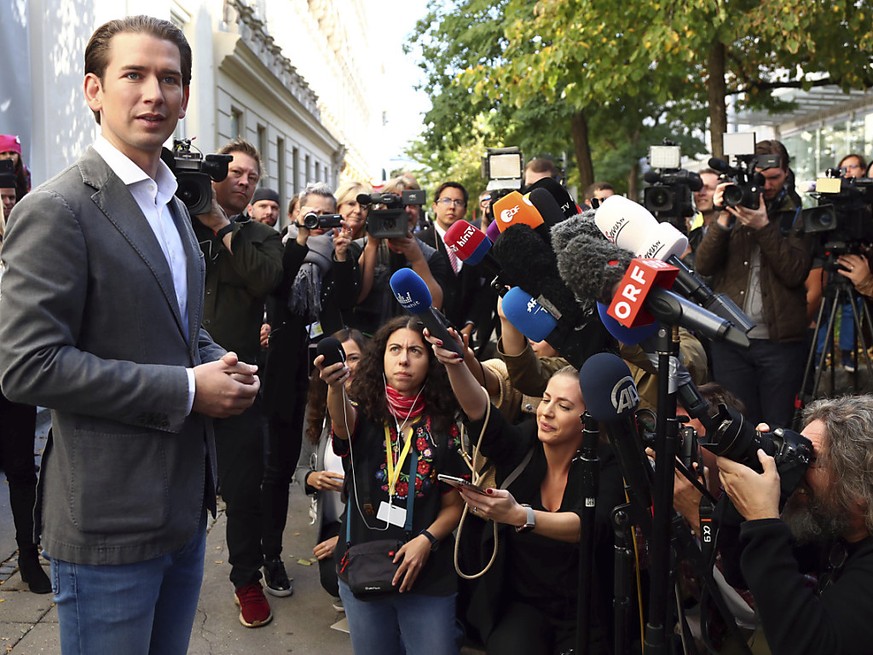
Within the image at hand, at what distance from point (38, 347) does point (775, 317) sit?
14.4 ft

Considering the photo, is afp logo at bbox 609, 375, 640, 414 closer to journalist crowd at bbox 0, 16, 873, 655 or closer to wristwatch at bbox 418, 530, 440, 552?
journalist crowd at bbox 0, 16, 873, 655

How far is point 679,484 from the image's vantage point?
109 inches

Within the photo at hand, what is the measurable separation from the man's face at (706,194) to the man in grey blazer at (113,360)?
5.45 m

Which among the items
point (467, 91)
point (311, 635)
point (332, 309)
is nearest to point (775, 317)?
point (332, 309)

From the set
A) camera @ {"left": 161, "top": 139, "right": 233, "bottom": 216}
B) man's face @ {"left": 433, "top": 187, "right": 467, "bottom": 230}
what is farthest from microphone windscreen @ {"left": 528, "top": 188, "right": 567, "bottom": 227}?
man's face @ {"left": 433, "top": 187, "right": 467, "bottom": 230}

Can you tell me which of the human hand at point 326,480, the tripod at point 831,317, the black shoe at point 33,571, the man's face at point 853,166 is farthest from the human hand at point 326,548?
the man's face at point 853,166

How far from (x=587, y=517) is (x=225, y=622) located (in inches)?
96.3

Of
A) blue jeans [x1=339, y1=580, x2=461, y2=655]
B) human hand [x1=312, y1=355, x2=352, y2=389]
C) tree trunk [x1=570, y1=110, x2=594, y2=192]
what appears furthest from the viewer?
tree trunk [x1=570, y1=110, x2=594, y2=192]

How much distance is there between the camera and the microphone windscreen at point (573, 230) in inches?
78.6

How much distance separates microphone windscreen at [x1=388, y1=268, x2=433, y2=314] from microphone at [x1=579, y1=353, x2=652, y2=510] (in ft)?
2.52

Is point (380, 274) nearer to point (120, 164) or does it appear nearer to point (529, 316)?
point (529, 316)

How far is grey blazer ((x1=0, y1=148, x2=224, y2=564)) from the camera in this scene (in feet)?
5.31

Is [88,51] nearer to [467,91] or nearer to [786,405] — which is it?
[786,405]

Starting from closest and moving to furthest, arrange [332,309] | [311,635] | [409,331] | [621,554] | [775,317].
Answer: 1. [621,554]
2. [409,331]
3. [311,635]
4. [332,309]
5. [775,317]
